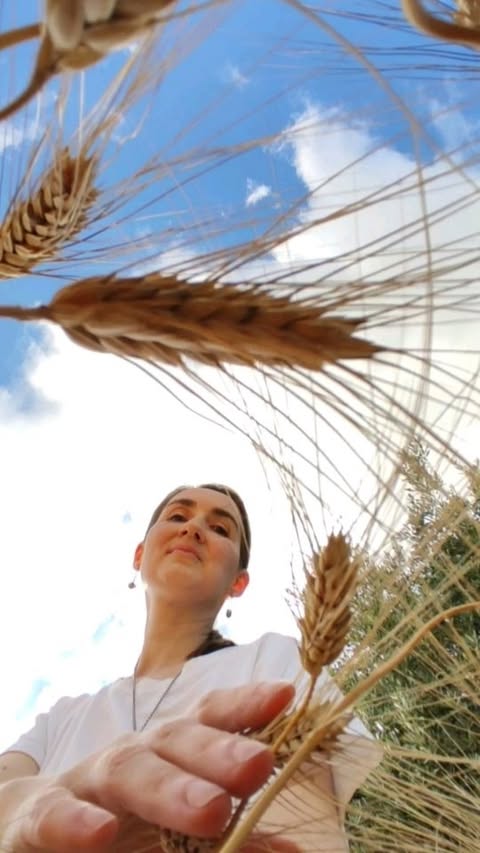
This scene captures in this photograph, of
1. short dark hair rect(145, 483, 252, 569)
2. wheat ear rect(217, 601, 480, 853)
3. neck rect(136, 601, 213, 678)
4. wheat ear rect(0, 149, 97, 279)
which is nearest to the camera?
wheat ear rect(217, 601, 480, 853)

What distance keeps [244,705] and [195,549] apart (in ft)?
2.49

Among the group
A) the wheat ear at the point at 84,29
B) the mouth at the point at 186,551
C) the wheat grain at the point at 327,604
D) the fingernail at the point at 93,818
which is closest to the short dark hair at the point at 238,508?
the mouth at the point at 186,551

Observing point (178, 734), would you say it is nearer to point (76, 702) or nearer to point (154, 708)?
point (154, 708)

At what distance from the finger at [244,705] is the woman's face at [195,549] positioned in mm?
643

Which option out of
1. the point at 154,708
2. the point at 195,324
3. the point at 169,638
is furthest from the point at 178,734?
the point at 169,638

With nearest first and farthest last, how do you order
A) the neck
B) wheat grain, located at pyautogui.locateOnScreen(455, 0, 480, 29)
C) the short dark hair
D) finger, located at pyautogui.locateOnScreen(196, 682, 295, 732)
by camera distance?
finger, located at pyautogui.locateOnScreen(196, 682, 295, 732) < wheat grain, located at pyautogui.locateOnScreen(455, 0, 480, 29) < the neck < the short dark hair

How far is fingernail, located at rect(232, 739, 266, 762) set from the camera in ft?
2.62

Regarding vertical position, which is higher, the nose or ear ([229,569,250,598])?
the nose

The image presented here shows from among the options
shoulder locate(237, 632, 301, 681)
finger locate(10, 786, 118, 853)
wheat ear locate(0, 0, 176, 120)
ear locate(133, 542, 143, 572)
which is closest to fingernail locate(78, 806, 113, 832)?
finger locate(10, 786, 118, 853)

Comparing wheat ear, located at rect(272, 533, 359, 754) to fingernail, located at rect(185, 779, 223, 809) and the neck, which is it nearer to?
fingernail, located at rect(185, 779, 223, 809)

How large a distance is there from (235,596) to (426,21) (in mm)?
1301

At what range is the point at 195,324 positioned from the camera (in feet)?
2.63

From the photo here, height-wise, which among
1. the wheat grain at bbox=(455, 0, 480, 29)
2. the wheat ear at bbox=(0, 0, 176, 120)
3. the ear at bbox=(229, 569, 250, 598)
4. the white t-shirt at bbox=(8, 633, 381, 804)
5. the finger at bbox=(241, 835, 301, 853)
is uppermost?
the wheat grain at bbox=(455, 0, 480, 29)

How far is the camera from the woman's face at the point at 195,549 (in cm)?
161
